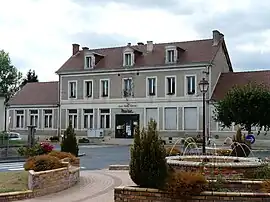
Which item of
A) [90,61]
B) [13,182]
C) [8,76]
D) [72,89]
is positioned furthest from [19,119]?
[13,182]

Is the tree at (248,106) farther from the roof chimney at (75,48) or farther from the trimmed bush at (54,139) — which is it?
the roof chimney at (75,48)

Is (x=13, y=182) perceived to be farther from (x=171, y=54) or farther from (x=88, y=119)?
(x=88, y=119)

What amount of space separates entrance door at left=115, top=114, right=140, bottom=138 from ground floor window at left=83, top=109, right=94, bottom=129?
124 inches

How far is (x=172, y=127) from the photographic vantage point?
50.3 m

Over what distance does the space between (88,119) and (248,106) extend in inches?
851

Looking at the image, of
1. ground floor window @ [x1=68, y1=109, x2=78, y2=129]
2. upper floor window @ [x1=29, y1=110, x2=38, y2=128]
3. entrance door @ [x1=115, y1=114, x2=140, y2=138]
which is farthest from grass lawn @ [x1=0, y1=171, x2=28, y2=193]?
upper floor window @ [x1=29, y1=110, x2=38, y2=128]

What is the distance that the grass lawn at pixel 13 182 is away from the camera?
1309cm

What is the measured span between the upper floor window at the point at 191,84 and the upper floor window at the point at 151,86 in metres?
3.72

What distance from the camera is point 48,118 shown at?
57.8 meters

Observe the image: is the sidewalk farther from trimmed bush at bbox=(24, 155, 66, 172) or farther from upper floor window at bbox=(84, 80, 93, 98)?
upper floor window at bbox=(84, 80, 93, 98)

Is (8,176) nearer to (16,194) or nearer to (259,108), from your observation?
(16,194)

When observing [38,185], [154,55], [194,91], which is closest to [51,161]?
[38,185]

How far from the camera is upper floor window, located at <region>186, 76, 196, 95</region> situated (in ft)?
161

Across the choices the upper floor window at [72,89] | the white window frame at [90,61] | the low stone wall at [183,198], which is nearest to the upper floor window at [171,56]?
the white window frame at [90,61]
